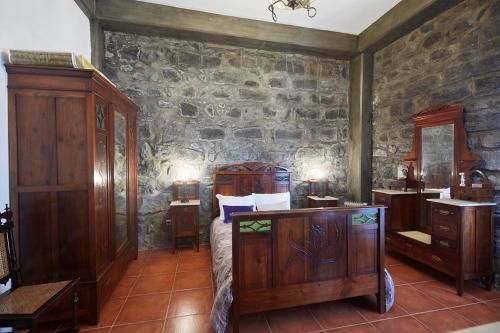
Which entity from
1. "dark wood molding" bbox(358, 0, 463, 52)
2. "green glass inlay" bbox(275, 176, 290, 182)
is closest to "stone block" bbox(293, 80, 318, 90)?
"dark wood molding" bbox(358, 0, 463, 52)

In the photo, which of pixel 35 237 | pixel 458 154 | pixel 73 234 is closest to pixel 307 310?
pixel 73 234

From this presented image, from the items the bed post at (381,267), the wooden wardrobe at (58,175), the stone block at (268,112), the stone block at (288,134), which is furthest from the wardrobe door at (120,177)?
the bed post at (381,267)

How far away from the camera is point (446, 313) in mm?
2027

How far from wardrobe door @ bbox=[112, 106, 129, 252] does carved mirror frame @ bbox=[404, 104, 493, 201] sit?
3821 millimetres

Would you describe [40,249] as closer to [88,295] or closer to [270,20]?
[88,295]

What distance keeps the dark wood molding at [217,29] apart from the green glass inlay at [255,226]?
9.62 feet

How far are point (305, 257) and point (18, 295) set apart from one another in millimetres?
2033

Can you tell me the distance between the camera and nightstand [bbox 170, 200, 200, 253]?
329 cm

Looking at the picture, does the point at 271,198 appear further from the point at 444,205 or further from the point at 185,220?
the point at 444,205

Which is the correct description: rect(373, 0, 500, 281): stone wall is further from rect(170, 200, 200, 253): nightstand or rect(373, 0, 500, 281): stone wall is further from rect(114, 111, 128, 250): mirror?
rect(114, 111, 128, 250): mirror

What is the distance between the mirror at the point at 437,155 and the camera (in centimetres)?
280

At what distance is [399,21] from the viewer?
3.16m

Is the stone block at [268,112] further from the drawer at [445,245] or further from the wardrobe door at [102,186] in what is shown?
the drawer at [445,245]

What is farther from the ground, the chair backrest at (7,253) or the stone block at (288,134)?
the stone block at (288,134)
